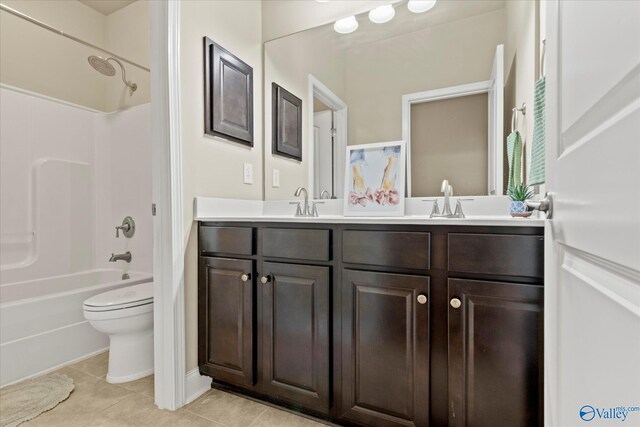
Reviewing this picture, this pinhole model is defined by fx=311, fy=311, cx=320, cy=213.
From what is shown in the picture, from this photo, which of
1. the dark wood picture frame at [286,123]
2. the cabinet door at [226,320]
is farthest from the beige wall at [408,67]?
the cabinet door at [226,320]

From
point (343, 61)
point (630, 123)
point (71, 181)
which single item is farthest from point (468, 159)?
point (71, 181)

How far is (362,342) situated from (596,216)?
922 mm

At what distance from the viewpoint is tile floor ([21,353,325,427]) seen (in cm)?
139

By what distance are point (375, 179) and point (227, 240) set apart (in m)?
0.87

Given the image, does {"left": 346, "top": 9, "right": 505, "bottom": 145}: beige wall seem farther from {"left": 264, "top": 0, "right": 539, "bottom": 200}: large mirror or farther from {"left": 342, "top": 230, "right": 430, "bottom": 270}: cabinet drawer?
{"left": 342, "top": 230, "right": 430, "bottom": 270}: cabinet drawer

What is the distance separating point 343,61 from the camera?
189cm

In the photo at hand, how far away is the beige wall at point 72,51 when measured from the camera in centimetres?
233

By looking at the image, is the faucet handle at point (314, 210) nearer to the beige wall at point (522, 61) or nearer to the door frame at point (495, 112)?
the door frame at point (495, 112)

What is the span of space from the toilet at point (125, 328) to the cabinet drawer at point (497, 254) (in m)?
1.68

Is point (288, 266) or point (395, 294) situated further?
point (288, 266)

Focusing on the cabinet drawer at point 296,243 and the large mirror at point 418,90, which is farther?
the large mirror at point 418,90

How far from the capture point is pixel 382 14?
1784 millimetres

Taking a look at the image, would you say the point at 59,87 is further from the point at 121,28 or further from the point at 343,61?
the point at 343,61

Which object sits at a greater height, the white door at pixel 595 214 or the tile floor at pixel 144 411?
the white door at pixel 595 214
